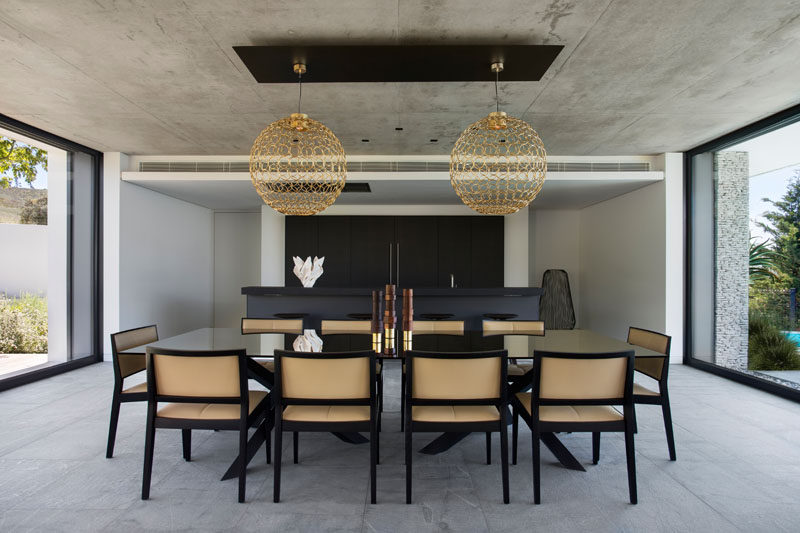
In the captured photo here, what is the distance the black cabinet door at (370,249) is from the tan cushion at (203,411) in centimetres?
496

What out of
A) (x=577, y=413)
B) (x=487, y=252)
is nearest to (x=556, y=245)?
(x=487, y=252)

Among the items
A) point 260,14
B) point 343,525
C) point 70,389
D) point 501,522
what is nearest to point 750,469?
point 501,522

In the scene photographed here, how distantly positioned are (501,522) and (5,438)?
3.26m

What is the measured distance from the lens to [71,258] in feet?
16.8

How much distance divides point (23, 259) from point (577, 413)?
5715mm

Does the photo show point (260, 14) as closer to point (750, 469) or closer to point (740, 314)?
point (750, 469)

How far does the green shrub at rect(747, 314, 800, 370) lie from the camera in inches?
164

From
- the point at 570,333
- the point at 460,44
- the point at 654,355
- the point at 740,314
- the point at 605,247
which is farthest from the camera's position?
the point at 605,247

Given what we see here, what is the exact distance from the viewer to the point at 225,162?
18.7ft

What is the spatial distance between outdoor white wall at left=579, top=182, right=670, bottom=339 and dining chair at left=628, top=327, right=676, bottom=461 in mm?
2981

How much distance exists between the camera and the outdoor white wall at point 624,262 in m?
5.59

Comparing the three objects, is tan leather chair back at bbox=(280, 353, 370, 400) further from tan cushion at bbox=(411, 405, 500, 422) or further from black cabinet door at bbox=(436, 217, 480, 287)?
black cabinet door at bbox=(436, 217, 480, 287)

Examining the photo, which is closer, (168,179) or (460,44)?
(460,44)

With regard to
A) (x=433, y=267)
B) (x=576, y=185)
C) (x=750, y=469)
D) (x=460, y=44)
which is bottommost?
(x=750, y=469)
